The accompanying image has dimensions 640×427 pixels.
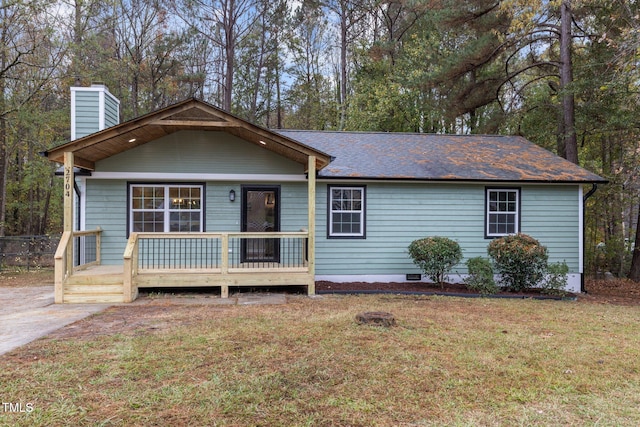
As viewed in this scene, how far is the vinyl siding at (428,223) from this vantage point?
30.9ft

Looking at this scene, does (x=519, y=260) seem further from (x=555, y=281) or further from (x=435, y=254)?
(x=435, y=254)

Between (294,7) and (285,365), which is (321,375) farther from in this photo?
(294,7)

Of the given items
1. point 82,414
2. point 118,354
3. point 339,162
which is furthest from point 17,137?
point 82,414

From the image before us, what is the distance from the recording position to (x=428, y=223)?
9656 mm

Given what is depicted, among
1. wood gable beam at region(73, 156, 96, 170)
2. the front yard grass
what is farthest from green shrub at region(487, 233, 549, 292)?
wood gable beam at region(73, 156, 96, 170)

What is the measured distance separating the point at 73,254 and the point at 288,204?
4.50m

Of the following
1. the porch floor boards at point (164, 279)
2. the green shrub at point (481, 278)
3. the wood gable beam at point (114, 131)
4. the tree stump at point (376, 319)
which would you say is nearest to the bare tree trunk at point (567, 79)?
the green shrub at point (481, 278)

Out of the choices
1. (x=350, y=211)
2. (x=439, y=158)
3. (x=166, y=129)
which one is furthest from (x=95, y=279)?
(x=439, y=158)

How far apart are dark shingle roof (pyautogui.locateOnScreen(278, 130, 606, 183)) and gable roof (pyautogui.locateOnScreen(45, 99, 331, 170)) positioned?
1590 mm

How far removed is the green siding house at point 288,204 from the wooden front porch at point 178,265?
4 cm

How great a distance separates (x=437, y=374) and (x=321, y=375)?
1133mm

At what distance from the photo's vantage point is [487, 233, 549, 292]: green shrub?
8.52 meters

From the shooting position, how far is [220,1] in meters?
18.8

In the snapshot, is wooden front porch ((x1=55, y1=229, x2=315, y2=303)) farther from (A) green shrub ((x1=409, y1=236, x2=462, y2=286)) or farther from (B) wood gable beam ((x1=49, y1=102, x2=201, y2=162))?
(A) green shrub ((x1=409, y1=236, x2=462, y2=286))
